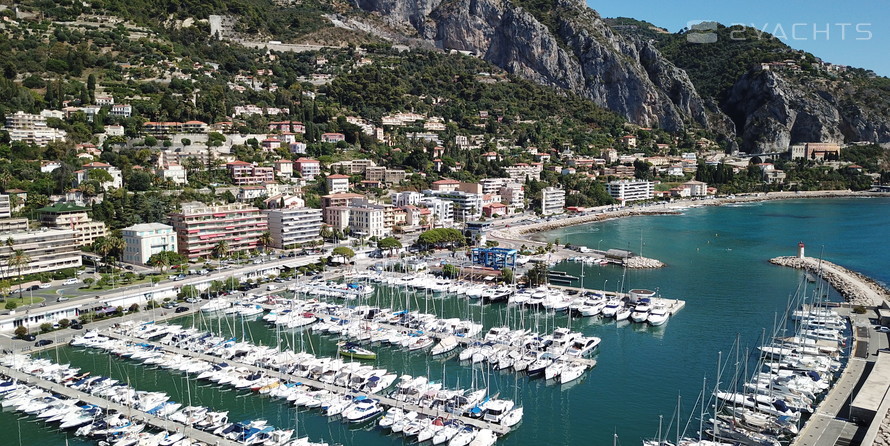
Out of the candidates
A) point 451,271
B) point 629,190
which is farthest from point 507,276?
point 629,190

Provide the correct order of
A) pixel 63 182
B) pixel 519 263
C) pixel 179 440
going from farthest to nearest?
pixel 63 182, pixel 519 263, pixel 179 440

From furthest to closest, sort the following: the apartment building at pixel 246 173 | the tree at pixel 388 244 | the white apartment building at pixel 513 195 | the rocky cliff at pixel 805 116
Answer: the rocky cliff at pixel 805 116 → the white apartment building at pixel 513 195 → the apartment building at pixel 246 173 → the tree at pixel 388 244

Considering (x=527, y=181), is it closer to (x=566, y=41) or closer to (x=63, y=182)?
(x=63, y=182)

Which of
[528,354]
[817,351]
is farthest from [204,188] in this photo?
[817,351]

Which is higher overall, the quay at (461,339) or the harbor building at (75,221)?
the harbor building at (75,221)

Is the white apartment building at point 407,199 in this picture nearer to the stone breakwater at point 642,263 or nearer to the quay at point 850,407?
the stone breakwater at point 642,263

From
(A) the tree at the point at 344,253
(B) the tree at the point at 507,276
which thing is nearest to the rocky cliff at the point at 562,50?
(A) the tree at the point at 344,253
